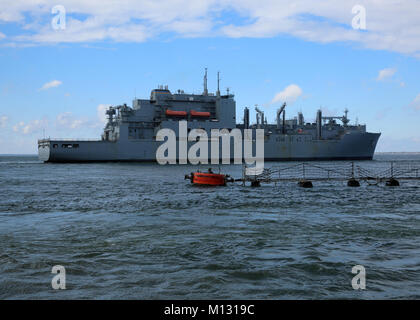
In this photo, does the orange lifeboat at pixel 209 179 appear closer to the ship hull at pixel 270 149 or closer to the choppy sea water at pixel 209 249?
the choppy sea water at pixel 209 249

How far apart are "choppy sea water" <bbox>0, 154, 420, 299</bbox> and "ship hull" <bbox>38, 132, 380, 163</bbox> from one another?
41617 millimetres

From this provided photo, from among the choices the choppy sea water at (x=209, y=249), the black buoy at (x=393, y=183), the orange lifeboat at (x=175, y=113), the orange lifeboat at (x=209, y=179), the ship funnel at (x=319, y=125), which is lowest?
the choppy sea water at (x=209, y=249)

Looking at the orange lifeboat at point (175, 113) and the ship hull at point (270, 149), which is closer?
the ship hull at point (270, 149)

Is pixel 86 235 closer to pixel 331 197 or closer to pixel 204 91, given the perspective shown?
pixel 331 197

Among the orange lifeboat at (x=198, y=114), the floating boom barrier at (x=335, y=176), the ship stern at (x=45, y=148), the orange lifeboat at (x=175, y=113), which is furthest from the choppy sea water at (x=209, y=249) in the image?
the orange lifeboat at (x=198, y=114)

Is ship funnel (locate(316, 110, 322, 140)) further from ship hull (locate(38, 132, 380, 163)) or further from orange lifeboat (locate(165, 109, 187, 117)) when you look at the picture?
orange lifeboat (locate(165, 109, 187, 117))

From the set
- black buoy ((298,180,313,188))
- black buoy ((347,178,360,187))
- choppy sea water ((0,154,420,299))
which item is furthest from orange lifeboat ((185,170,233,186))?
black buoy ((347,178,360,187))

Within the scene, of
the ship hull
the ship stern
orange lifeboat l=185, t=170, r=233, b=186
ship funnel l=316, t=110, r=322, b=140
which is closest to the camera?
orange lifeboat l=185, t=170, r=233, b=186

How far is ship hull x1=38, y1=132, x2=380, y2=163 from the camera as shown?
204ft

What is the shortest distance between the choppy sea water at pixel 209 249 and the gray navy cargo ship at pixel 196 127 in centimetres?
4187

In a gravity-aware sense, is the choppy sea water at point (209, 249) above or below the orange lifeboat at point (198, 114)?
below

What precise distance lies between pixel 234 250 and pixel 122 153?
178 feet

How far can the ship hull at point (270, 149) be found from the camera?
204 ft

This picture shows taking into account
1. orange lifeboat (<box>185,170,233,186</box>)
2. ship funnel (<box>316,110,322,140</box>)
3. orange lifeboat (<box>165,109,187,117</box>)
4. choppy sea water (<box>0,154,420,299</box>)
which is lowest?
choppy sea water (<box>0,154,420,299</box>)
